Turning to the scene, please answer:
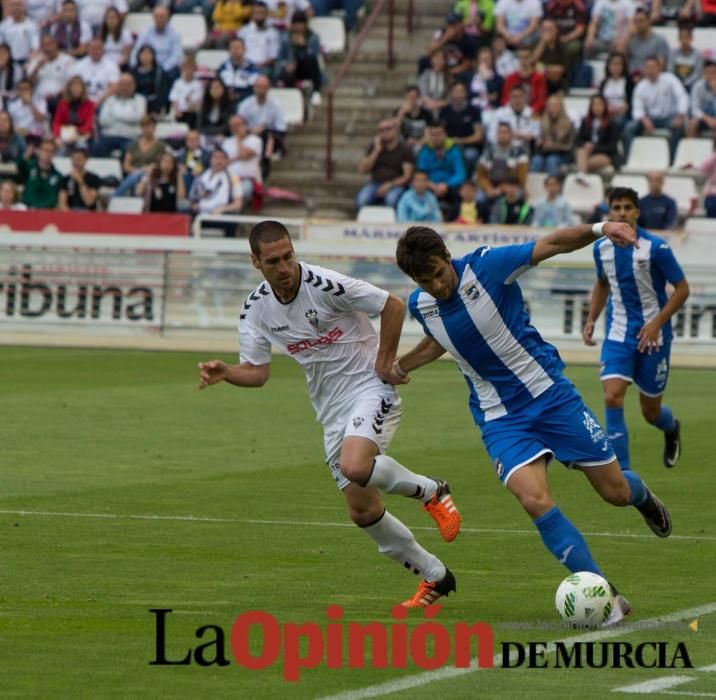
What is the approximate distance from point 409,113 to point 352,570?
1984cm

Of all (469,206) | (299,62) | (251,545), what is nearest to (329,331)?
(251,545)

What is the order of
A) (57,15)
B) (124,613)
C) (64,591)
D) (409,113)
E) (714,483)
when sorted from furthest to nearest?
(57,15) → (409,113) → (714,483) → (64,591) → (124,613)

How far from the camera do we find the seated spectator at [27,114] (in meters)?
31.2

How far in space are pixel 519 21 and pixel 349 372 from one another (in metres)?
21.2

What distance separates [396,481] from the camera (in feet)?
30.0

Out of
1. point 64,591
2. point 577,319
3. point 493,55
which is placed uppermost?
point 64,591

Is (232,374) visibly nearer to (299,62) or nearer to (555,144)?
(555,144)

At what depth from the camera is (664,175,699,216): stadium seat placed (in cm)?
2717

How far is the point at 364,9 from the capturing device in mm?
32781

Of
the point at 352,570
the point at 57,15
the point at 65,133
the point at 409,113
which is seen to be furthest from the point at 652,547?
the point at 57,15

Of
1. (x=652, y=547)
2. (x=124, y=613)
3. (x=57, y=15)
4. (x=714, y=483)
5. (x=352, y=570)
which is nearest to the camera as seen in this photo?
(x=124, y=613)

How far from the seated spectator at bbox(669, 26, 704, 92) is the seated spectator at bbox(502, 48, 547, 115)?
6.46 ft

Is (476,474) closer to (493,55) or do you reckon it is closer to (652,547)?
(652,547)

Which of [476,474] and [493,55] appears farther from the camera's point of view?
[493,55]
